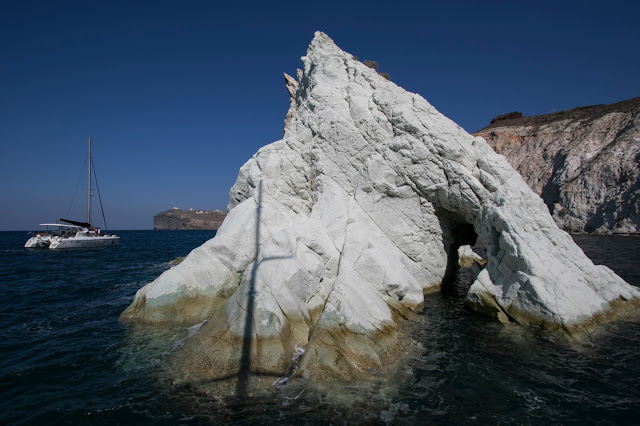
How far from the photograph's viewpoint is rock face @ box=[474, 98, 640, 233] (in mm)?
51875

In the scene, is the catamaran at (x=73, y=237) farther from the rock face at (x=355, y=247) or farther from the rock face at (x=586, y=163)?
the rock face at (x=586, y=163)

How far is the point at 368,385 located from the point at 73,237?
55.9 metres

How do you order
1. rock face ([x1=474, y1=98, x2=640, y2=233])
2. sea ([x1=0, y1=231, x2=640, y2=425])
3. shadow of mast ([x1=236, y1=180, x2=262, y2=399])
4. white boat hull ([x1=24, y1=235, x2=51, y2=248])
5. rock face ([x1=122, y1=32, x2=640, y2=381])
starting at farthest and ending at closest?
rock face ([x1=474, y1=98, x2=640, y2=233])
white boat hull ([x1=24, y1=235, x2=51, y2=248])
rock face ([x1=122, y1=32, x2=640, y2=381])
shadow of mast ([x1=236, y1=180, x2=262, y2=399])
sea ([x1=0, y1=231, x2=640, y2=425])

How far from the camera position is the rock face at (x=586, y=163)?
51875 millimetres

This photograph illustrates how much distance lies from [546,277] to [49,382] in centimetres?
1704

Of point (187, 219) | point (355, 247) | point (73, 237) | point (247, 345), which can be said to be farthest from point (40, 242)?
point (187, 219)

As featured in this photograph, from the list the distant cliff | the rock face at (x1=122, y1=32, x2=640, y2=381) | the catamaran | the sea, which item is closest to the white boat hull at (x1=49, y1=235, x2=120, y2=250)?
the catamaran

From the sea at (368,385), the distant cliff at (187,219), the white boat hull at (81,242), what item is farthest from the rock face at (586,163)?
the distant cliff at (187,219)

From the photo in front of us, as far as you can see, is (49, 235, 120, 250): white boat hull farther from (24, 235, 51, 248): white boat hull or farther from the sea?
the sea

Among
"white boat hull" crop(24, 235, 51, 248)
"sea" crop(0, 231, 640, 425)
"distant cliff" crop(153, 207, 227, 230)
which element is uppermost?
"distant cliff" crop(153, 207, 227, 230)

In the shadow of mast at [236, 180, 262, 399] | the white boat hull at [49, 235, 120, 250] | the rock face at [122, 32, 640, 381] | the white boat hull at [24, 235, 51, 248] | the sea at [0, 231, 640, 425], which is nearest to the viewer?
the sea at [0, 231, 640, 425]

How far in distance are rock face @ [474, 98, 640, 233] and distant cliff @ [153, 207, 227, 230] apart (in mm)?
131078

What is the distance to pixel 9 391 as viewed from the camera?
8227 millimetres

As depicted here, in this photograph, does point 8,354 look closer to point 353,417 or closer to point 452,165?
point 353,417
